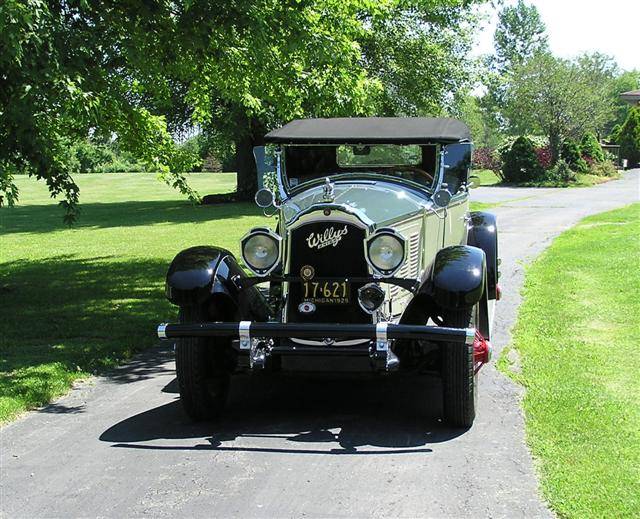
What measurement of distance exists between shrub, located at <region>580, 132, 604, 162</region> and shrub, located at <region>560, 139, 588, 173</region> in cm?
177

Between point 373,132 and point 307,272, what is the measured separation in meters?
1.60

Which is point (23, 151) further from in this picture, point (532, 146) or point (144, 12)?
point (532, 146)

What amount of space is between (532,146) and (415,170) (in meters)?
31.3

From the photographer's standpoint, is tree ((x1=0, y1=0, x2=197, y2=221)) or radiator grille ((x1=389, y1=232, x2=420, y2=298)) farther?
tree ((x1=0, y1=0, x2=197, y2=221))

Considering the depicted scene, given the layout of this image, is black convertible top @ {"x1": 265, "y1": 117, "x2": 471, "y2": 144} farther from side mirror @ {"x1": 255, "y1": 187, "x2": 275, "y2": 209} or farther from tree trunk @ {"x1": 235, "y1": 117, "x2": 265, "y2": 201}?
tree trunk @ {"x1": 235, "y1": 117, "x2": 265, "y2": 201}

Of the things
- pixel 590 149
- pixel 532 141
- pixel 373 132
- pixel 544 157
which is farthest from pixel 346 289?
pixel 590 149

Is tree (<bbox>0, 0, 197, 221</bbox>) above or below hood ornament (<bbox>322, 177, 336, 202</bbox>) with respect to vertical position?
above

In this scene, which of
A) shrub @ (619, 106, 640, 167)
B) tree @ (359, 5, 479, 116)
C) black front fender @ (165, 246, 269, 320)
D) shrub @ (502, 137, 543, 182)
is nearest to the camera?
black front fender @ (165, 246, 269, 320)

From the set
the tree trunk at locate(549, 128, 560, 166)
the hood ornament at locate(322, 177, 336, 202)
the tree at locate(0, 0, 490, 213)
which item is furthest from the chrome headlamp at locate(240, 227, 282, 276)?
the tree trunk at locate(549, 128, 560, 166)

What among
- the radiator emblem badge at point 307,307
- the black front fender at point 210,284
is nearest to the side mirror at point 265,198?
the black front fender at point 210,284

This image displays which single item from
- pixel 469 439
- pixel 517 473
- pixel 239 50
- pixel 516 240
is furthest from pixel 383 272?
pixel 516 240

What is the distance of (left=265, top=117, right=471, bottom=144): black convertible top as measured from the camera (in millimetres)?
6020

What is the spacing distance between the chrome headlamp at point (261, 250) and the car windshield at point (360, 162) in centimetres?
116

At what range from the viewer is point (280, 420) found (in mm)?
5270
